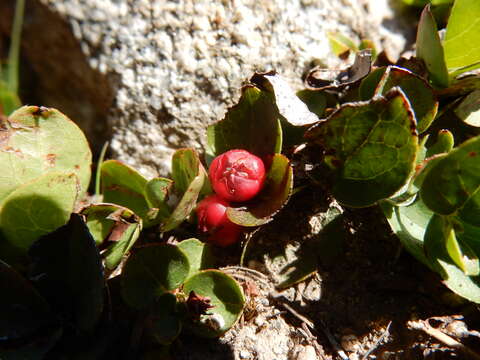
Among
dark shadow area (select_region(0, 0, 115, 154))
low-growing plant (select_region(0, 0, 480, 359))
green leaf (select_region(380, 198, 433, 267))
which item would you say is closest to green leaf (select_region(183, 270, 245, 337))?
low-growing plant (select_region(0, 0, 480, 359))

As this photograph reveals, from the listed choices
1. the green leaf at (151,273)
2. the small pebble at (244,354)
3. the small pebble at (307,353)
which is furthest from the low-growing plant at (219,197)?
the small pebble at (307,353)

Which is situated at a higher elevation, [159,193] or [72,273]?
[159,193]

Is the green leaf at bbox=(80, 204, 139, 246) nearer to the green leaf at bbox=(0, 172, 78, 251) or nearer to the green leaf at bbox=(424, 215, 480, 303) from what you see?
the green leaf at bbox=(0, 172, 78, 251)

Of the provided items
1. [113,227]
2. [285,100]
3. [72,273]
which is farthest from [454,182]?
Answer: [72,273]

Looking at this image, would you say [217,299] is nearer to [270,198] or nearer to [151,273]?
[151,273]

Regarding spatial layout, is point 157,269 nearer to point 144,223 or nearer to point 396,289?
point 144,223

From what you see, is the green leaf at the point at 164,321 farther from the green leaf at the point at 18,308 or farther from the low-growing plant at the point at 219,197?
the green leaf at the point at 18,308
